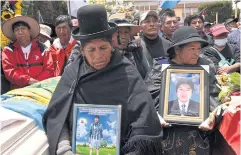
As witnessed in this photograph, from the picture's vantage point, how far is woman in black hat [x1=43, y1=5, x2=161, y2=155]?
7.00ft

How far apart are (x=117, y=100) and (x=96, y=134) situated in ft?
0.88

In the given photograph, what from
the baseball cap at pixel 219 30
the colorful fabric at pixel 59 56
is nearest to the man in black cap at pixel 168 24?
the baseball cap at pixel 219 30

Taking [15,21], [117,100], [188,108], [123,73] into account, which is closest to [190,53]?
[188,108]

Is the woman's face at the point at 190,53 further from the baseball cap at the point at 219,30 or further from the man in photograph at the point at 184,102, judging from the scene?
the baseball cap at the point at 219,30

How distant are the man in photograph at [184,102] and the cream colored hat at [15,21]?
9.04 ft

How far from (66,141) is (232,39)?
509cm

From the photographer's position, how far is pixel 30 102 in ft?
8.40

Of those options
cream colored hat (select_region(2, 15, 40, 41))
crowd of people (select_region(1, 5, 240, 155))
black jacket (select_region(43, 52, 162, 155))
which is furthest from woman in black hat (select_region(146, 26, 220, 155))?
cream colored hat (select_region(2, 15, 40, 41))

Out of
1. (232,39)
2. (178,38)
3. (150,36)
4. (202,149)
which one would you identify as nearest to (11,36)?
(150,36)

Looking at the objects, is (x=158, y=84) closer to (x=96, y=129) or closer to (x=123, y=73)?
(x=123, y=73)

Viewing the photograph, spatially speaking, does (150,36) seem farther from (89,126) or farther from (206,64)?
(89,126)

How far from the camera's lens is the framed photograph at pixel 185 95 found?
270cm

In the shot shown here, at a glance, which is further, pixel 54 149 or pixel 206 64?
pixel 206 64

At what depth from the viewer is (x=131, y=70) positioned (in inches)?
90.1
